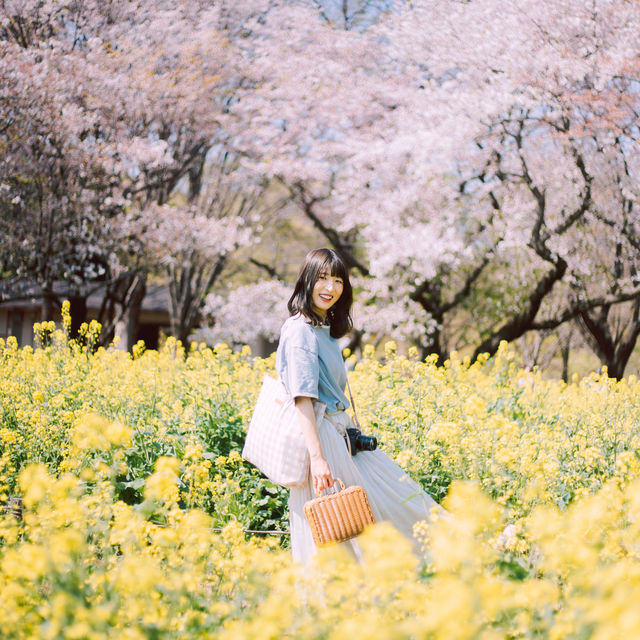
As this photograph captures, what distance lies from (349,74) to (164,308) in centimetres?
1212

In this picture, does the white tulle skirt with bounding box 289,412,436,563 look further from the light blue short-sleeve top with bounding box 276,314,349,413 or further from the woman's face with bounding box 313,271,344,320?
the woman's face with bounding box 313,271,344,320

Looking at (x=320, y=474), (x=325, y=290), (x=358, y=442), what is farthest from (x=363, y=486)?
(x=325, y=290)

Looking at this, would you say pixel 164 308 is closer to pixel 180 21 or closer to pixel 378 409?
pixel 180 21

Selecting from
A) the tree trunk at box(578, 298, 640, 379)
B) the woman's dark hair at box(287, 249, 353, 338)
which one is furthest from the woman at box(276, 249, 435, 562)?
the tree trunk at box(578, 298, 640, 379)

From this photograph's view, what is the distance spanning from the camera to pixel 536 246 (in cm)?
1136

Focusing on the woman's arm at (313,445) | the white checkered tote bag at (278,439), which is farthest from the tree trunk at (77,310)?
the woman's arm at (313,445)

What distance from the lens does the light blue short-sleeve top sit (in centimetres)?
277

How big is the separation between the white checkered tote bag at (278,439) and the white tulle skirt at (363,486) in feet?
0.33

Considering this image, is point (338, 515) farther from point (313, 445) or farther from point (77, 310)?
point (77, 310)

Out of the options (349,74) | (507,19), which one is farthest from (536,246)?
(349,74)

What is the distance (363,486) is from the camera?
9.78ft

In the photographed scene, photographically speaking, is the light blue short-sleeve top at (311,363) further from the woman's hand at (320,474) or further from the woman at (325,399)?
the woman's hand at (320,474)

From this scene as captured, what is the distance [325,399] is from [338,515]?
0.55 metres

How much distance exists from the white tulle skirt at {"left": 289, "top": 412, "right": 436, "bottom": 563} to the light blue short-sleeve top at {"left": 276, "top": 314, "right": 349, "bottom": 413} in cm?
11
